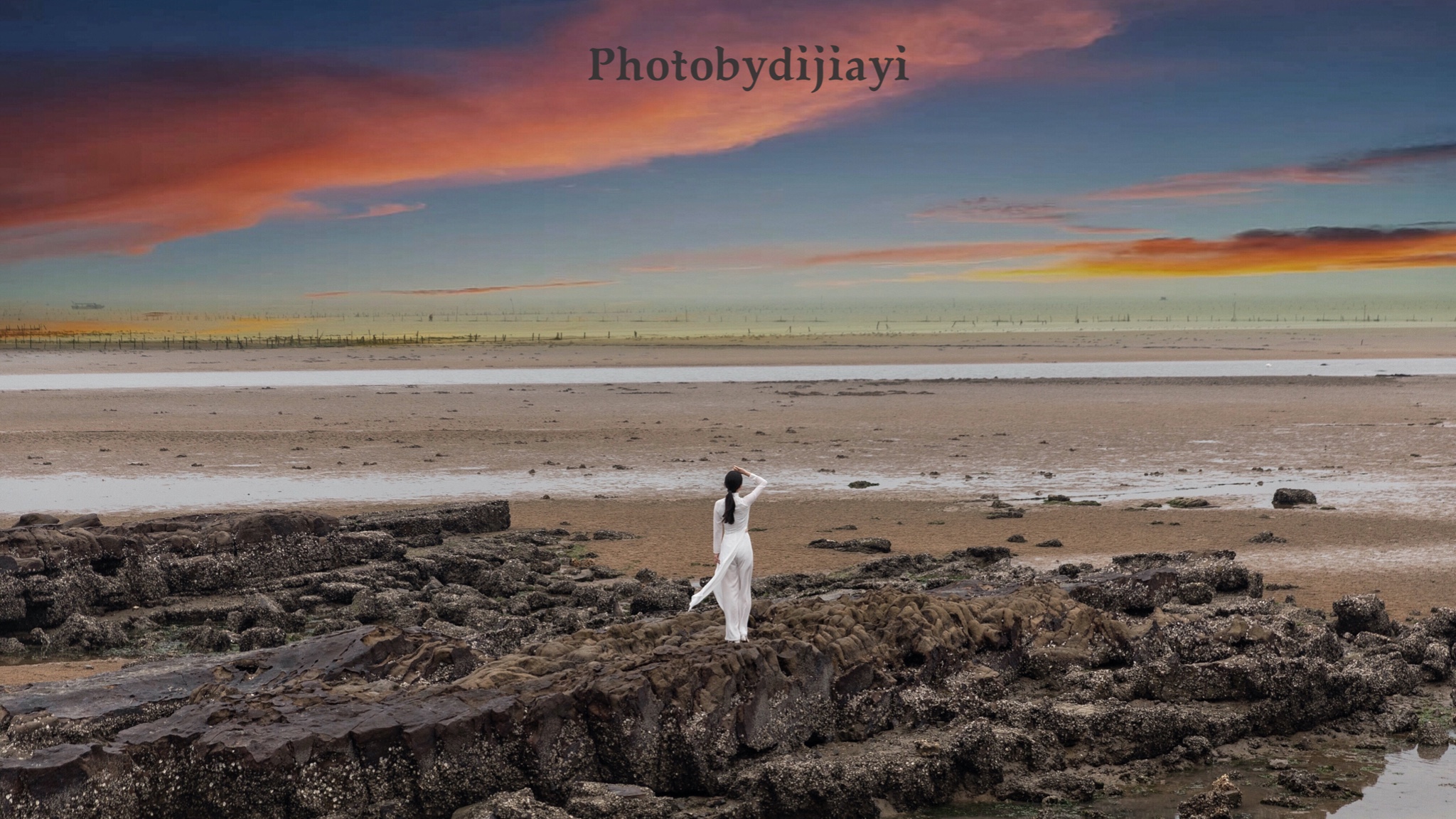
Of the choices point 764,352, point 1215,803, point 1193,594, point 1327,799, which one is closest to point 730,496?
point 1215,803

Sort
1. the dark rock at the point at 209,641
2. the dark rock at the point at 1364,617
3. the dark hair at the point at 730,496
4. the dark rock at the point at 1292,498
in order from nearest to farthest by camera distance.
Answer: the dark hair at the point at 730,496 < the dark rock at the point at 1364,617 < the dark rock at the point at 209,641 < the dark rock at the point at 1292,498

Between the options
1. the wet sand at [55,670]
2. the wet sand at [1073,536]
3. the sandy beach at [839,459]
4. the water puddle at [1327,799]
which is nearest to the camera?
the water puddle at [1327,799]

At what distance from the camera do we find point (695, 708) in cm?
923

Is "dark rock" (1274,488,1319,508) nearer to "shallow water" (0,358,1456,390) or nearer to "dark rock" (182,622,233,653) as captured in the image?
"dark rock" (182,622,233,653)

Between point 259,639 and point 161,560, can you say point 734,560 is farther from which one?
point 161,560

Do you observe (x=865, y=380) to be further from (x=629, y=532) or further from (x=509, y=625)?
(x=509, y=625)

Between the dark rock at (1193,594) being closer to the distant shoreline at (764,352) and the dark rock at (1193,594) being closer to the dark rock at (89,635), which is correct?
the dark rock at (89,635)

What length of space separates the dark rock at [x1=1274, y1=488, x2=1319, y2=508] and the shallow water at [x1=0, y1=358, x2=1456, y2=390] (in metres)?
36.1

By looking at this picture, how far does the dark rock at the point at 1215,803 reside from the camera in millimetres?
8578

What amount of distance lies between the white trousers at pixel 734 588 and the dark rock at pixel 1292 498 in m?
16.1

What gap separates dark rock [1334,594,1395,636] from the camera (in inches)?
520

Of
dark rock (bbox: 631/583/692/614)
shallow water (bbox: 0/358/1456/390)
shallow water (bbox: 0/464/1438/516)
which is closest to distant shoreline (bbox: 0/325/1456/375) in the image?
shallow water (bbox: 0/358/1456/390)

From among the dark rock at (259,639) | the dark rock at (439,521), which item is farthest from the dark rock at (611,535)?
the dark rock at (259,639)

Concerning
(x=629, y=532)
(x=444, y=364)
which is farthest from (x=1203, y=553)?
(x=444, y=364)
